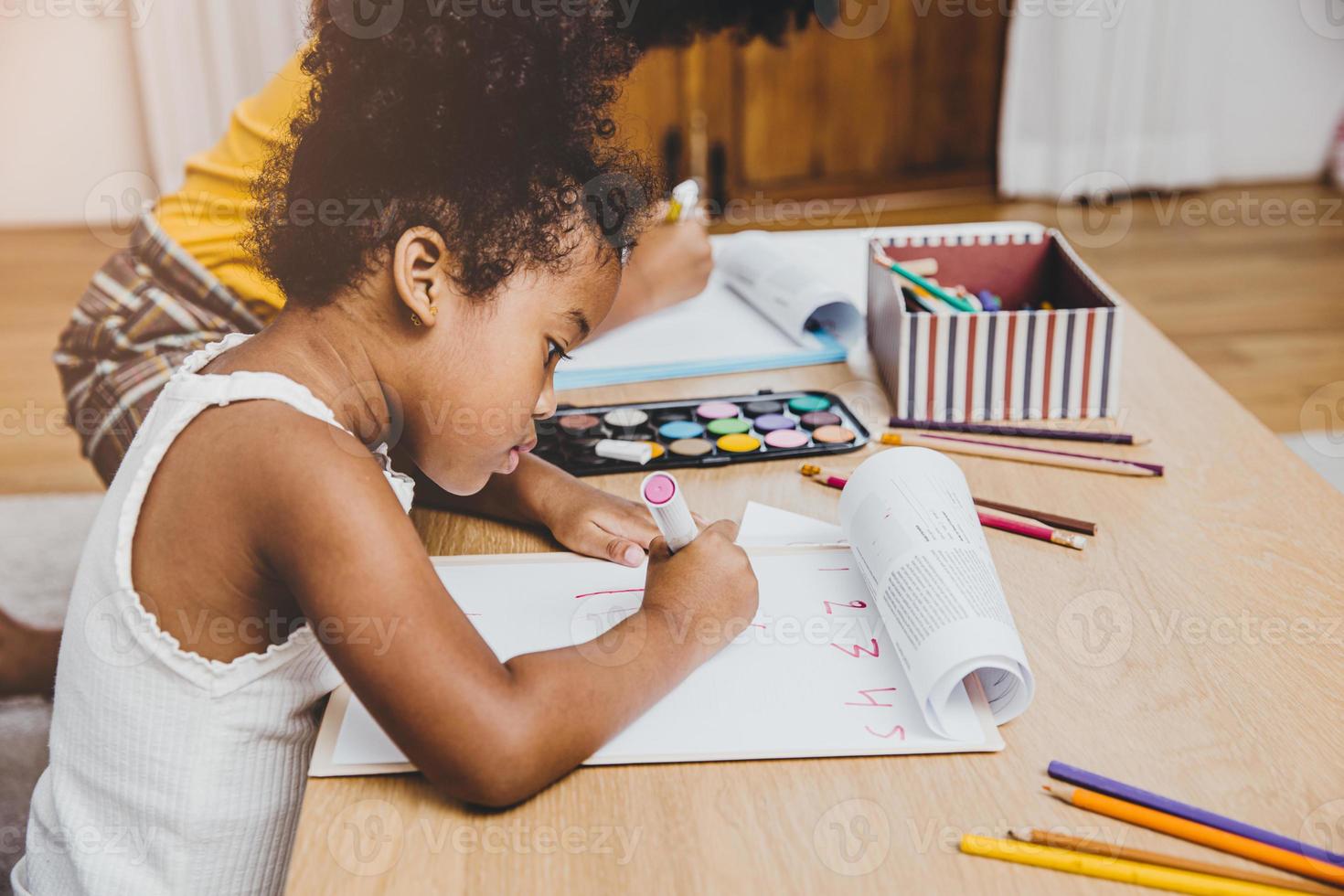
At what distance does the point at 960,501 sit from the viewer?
0.77 metres

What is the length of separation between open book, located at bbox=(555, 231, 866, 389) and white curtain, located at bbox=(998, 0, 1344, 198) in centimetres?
249

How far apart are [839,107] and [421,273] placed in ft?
10.1

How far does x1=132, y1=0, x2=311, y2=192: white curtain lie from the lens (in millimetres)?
3229

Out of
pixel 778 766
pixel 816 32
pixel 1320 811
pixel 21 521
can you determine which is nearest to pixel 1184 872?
pixel 1320 811

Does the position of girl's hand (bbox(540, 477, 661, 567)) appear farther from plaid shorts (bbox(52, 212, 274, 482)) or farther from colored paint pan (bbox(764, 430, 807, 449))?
plaid shorts (bbox(52, 212, 274, 482))

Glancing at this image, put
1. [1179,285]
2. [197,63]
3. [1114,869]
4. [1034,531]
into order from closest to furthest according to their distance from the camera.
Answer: [1114,869] < [1034,531] < [1179,285] < [197,63]

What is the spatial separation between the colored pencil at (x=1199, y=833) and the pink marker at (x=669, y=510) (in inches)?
10.1

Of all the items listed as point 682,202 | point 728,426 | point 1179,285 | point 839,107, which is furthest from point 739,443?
point 839,107

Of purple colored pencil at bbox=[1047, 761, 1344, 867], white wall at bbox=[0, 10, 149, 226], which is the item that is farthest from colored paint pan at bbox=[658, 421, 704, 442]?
white wall at bbox=[0, 10, 149, 226]

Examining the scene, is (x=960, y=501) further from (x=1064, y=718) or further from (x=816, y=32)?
(x=816, y=32)

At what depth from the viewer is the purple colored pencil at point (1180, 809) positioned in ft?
1.78

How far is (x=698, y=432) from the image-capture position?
982 millimetres

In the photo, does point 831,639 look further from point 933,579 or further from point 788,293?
point 788,293

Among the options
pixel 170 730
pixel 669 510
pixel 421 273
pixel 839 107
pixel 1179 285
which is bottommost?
pixel 1179 285
